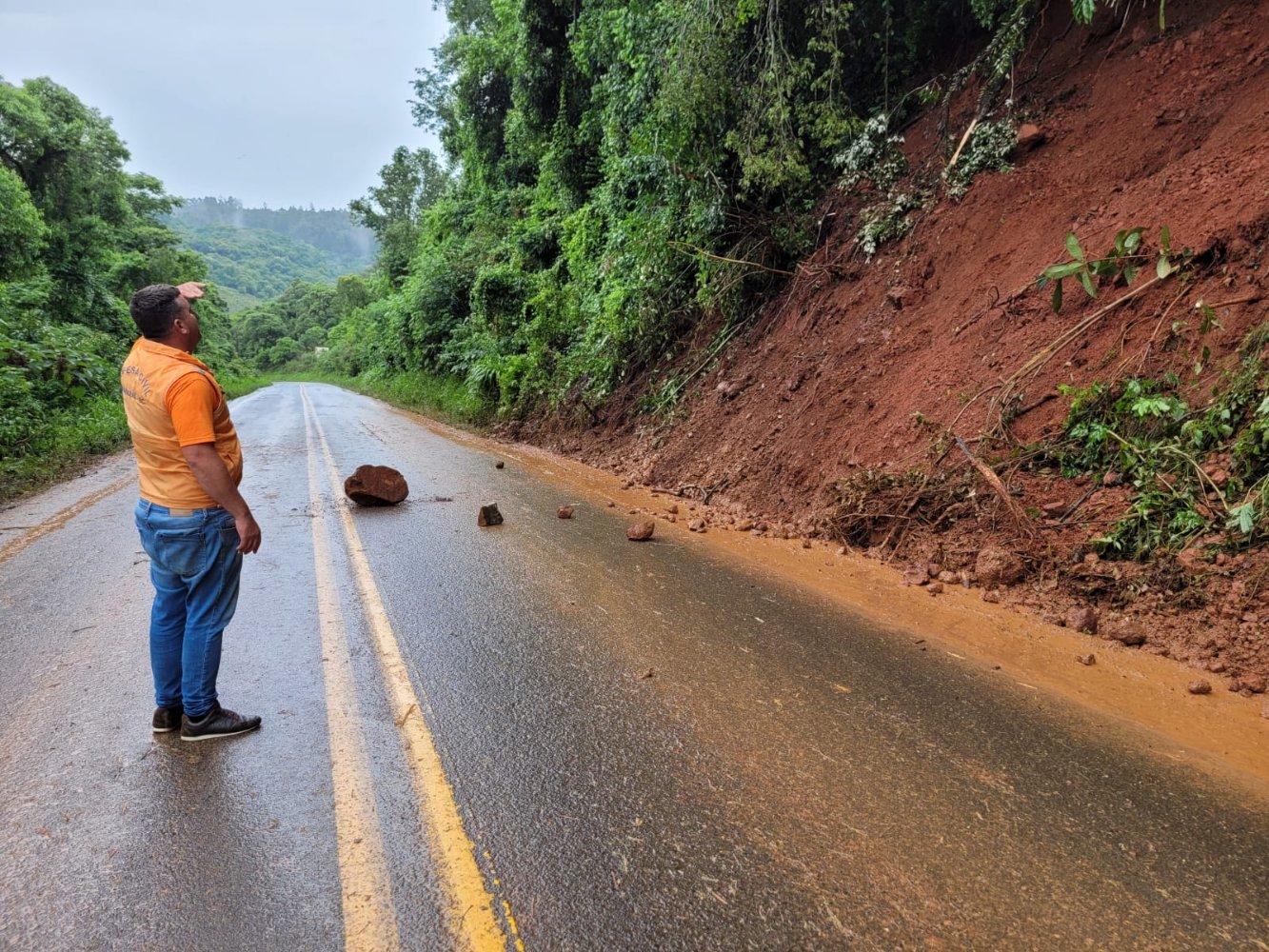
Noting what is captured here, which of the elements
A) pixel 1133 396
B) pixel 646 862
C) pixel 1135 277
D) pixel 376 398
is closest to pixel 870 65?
pixel 1135 277

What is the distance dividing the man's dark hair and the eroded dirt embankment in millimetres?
4874

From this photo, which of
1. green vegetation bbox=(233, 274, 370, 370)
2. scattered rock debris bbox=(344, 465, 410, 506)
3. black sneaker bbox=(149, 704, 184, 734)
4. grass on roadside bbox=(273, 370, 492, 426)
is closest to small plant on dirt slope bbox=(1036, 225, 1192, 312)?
black sneaker bbox=(149, 704, 184, 734)

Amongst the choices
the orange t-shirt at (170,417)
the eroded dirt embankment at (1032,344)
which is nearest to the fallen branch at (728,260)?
the eroded dirt embankment at (1032,344)

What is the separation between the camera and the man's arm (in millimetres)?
2848

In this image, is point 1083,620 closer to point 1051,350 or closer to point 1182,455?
point 1182,455

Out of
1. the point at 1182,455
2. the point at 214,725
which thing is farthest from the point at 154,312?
the point at 1182,455

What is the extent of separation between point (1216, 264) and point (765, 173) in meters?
5.09

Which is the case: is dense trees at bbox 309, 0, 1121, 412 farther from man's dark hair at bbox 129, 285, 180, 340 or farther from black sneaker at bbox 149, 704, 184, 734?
black sneaker at bbox 149, 704, 184, 734

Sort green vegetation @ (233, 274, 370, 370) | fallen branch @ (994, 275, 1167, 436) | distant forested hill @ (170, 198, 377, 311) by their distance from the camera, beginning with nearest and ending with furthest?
fallen branch @ (994, 275, 1167, 436), green vegetation @ (233, 274, 370, 370), distant forested hill @ (170, 198, 377, 311)

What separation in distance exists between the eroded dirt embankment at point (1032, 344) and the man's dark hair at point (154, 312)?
192 inches

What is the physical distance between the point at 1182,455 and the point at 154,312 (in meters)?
5.78

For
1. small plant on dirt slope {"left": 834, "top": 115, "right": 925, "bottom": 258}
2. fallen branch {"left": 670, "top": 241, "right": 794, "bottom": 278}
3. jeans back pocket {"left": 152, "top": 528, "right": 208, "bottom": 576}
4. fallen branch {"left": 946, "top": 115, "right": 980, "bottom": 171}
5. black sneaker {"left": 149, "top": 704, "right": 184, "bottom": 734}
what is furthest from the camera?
fallen branch {"left": 670, "top": 241, "right": 794, "bottom": 278}

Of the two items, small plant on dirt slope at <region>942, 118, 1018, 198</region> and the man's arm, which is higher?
small plant on dirt slope at <region>942, 118, 1018, 198</region>

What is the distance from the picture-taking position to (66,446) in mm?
11328
